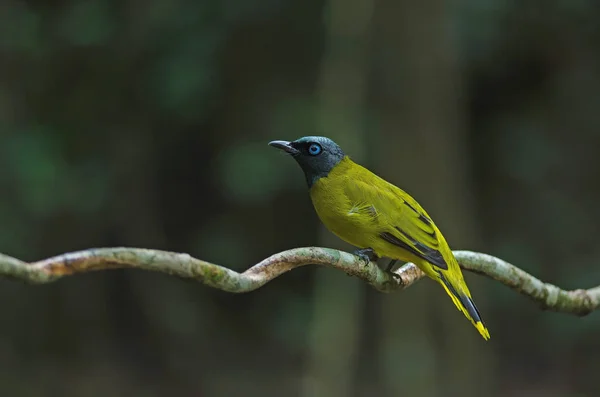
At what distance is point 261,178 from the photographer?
28.0ft

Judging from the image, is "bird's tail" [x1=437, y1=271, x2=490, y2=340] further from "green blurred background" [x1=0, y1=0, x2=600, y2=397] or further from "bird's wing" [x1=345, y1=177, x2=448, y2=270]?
"green blurred background" [x1=0, y1=0, x2=600, y2=397]

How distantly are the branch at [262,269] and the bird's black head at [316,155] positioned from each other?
1.57ft

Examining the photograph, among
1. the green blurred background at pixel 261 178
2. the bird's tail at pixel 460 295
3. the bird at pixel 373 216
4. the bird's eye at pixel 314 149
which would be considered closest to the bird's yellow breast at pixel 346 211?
the bird at pixel 373 216

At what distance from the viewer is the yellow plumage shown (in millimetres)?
3031

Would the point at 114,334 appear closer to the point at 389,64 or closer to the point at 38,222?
the point at 38,222

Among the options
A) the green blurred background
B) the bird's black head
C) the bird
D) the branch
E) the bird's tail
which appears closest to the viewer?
the branch

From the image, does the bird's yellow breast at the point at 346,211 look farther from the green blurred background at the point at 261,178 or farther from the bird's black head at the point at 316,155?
the green blurred background at the point at 261,178

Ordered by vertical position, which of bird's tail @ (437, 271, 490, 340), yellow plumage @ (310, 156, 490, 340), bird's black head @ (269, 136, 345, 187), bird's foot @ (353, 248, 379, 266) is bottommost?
bird's tail @ (437, 271, 490, 340)

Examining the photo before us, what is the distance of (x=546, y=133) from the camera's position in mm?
9875

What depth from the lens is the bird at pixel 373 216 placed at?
3.02 metres

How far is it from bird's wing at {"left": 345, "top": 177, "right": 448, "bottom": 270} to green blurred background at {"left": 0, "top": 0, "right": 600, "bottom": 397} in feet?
12.2

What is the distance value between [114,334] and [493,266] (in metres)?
7.81

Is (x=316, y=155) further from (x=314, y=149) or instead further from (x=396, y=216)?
(x=396, y=216)

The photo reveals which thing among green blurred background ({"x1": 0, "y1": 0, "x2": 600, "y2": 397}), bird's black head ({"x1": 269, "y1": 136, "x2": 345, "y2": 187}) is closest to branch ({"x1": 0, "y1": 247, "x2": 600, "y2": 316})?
bird's black head ({"x1": 269, "y1": 136, "x2": 345, "y2": 187})
